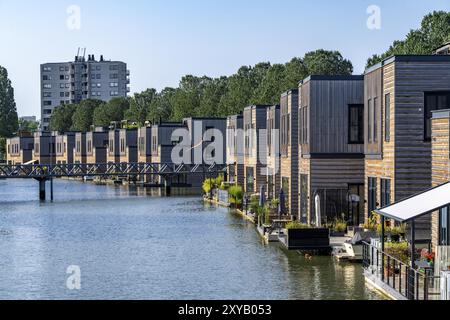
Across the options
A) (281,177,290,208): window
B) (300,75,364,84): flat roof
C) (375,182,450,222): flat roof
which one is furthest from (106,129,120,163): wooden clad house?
→ (375,182,450,222): flat roof

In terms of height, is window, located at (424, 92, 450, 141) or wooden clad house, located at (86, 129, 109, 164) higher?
window, located at (424, 92, 450, 141)

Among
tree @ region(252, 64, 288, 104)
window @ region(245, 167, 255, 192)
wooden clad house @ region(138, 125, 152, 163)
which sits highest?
tree @ region(252, 64, 288, 104)

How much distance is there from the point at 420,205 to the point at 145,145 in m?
106

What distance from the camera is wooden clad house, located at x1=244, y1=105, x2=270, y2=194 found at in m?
76.1

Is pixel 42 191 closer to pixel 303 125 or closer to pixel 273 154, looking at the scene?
pixel 273 154

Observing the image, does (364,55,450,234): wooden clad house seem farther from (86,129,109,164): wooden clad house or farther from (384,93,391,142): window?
(86,129,109,164): wooden clad house

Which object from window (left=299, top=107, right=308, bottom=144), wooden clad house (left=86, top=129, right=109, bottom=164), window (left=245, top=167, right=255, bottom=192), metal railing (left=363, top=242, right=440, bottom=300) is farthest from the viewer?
wooden clad house (left=86, top=129, right=109, bottom=164)

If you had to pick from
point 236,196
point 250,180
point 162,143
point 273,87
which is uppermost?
point 273,87

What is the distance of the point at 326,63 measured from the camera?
129m

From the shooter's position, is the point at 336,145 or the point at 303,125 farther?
the point at 303,125

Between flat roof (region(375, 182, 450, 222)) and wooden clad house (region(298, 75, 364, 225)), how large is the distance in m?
18.3

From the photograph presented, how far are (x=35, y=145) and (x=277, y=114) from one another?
120 m

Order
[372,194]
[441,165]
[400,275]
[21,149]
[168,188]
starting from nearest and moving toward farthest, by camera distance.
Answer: [400,275] < [441,165] < [372,194] < [168,188] < [21,149]

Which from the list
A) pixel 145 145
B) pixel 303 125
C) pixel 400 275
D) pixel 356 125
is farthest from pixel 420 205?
pixel 145 145
